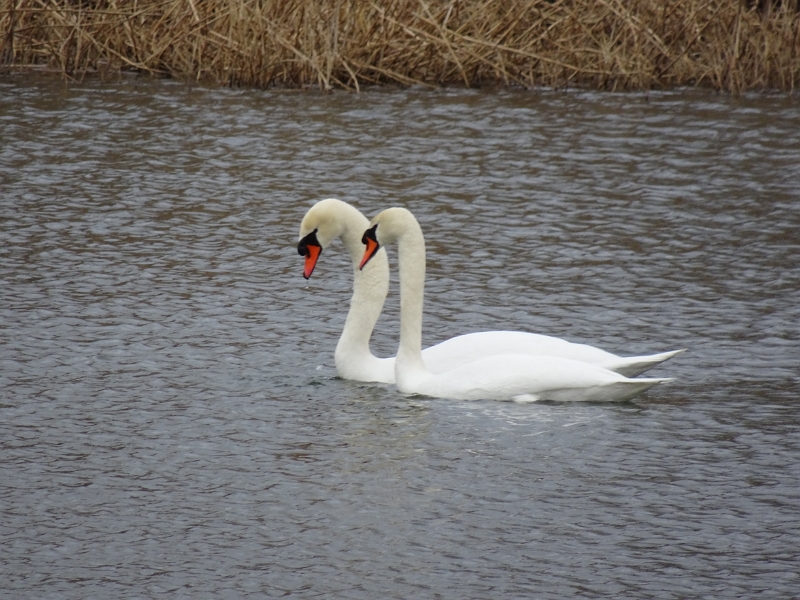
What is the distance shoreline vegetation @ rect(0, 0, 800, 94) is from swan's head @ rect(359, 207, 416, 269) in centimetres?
899

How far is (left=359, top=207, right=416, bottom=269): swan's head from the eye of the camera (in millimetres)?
7297

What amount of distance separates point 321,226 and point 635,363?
1.91 metres

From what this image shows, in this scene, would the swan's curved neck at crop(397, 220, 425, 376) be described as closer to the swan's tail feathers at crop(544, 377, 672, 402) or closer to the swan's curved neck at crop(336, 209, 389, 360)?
the swan's curved neck at crop(336, 209, 389, 360)

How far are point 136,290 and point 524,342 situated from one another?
3.03 m

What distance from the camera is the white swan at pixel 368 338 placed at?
7.06 metres

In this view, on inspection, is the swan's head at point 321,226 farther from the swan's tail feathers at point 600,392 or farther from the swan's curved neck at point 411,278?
the swan's tail feathers at point 600,392

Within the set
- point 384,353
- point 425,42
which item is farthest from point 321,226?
point 425,42

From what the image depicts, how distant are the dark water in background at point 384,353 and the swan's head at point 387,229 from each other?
0.75m

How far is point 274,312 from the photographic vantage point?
28.5 ft

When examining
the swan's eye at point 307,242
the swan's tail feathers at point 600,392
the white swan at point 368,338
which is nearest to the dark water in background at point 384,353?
the swan's tail feathers at point 600,392

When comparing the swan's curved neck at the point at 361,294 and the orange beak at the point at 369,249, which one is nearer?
the orange beak at the point at 369,249

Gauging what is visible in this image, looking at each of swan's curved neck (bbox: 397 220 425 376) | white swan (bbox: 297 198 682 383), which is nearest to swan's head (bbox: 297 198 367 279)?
white swan (bbox: 297 198 682 383)

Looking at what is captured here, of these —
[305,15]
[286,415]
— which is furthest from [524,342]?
[305,15]

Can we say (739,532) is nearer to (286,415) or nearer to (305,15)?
(286,415)
